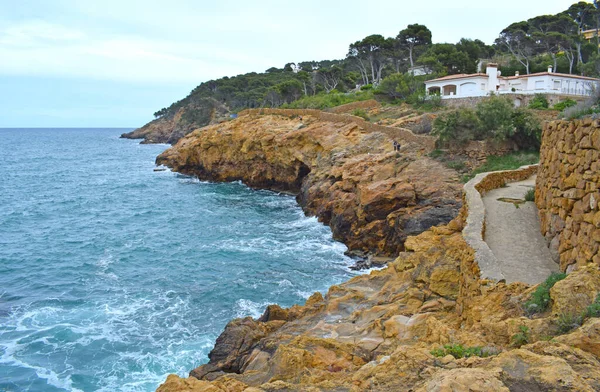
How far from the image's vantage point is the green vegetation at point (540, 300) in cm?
754

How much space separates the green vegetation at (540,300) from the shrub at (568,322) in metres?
1.06

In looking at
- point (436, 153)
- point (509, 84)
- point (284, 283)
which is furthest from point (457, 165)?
point (509, 84)

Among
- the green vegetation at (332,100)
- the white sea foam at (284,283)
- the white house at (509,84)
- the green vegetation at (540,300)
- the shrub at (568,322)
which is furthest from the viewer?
the green vegetation at (332,100)

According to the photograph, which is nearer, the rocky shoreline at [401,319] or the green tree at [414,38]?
the rocky shoreline at [401,319]

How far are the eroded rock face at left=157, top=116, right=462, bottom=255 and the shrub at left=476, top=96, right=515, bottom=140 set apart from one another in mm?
3815

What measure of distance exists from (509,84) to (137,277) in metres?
36.6

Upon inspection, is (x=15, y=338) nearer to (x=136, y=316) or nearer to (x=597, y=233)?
(x=136, y=316)

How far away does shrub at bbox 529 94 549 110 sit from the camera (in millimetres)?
35737

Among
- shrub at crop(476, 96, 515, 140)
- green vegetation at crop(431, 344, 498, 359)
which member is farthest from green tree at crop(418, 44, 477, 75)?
green vegetation at crop(431, 344, 498, 359)

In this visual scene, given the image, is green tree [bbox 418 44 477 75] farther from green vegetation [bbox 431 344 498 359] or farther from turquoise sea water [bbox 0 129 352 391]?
green vegetation [bbox 431 344 498 359]

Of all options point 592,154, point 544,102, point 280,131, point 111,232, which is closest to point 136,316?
point 111,232

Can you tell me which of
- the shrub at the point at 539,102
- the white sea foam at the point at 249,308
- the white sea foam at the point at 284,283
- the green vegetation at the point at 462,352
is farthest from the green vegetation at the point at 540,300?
the shrub at the point at 539,102

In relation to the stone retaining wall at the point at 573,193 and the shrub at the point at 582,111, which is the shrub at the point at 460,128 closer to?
the stone retaining wall at the point at 573,193

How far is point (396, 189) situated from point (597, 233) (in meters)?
19.0
